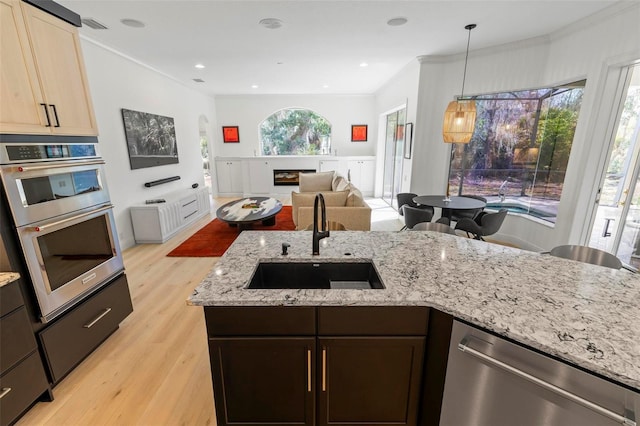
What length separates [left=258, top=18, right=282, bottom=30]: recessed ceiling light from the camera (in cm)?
304

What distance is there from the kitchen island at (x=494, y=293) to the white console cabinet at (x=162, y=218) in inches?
130

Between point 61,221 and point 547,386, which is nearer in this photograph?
point 547,386

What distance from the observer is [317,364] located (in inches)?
51.2

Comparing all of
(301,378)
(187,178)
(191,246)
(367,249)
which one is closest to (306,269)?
(367,249)

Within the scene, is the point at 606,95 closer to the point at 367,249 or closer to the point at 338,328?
the point at 367,249

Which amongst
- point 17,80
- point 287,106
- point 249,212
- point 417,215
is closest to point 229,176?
point 287,106

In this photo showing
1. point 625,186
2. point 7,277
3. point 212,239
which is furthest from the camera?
point 212,239

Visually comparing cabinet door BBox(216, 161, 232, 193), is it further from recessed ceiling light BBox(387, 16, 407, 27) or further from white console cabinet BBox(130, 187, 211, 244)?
recessed ceiling light BBox(387, 16, 407, 27)

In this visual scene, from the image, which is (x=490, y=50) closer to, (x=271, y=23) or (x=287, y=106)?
(x=271, y=23)

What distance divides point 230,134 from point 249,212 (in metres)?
4.44

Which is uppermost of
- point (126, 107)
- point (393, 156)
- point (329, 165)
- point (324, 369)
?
point (126, 107)

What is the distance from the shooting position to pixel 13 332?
1511mm

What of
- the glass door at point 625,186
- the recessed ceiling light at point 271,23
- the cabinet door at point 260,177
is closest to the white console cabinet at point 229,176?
the cabinet door at point 260,177

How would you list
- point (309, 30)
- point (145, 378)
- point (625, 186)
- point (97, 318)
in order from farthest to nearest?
point (309, 30) → point (625, 186) → point (97, 318) → point (145, 378)
